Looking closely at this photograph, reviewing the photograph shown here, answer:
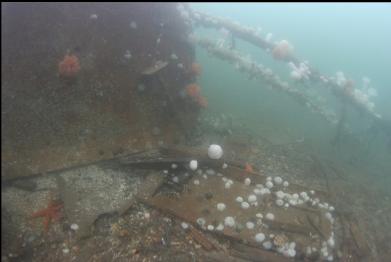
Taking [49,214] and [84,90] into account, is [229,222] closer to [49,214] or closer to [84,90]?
[49,214]

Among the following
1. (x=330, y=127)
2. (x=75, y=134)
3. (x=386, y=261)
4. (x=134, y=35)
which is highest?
(x=134, y=35)

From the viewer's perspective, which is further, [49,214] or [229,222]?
[229,222]

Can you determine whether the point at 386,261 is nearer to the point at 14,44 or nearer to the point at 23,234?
the point at 23,234

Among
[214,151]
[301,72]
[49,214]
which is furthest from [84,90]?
[301,72]

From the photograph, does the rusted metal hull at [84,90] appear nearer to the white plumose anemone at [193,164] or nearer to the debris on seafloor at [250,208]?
the white plumose anemone at [193,164]

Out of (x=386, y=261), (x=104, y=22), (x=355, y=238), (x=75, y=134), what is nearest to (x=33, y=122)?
(x=75, y=134)

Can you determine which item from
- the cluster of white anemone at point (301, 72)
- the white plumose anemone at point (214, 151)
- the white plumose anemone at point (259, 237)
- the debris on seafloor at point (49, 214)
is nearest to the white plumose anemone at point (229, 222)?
the white plumose anemone at point (259, 237)

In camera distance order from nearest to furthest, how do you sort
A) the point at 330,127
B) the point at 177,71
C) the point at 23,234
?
the point at 23,234 < the point at 177,71 < the point at 330,127

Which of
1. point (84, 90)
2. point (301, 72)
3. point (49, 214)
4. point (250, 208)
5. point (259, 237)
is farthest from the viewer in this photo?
point (301, 72)

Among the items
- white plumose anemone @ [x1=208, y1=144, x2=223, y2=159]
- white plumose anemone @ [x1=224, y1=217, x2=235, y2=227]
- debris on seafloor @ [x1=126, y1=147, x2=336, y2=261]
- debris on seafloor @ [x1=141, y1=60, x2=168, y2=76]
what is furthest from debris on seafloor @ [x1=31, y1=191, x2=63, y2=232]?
debris on seafloor @ [x1=141, y1=60, x2=168, y2=76]

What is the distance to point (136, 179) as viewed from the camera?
749 cm

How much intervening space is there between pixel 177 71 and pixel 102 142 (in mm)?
3501

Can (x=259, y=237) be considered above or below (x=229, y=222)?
above

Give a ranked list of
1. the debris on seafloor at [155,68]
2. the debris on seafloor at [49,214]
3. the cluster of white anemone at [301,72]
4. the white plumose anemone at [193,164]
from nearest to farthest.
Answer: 1. the debris on seafloor at [49,214]
2. the white plumose anemone at [193,164]
3. the debris on seafloor at [155,68]
4. the cluster of white anemone at [301,72]
